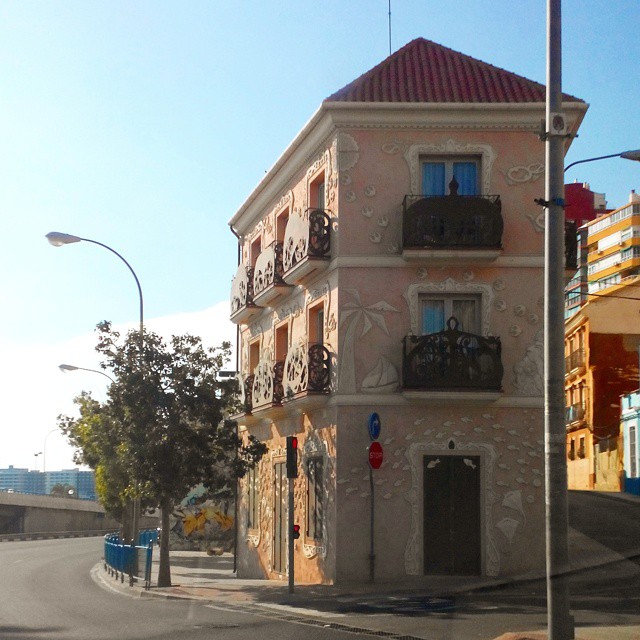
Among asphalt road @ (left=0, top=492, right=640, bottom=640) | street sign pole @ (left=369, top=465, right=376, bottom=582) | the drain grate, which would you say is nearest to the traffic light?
street sign pole @ (left=369, top=465, right=376, bottom=582)

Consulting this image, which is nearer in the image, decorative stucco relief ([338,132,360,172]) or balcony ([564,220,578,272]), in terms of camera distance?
balcony ([564,220,578,272])

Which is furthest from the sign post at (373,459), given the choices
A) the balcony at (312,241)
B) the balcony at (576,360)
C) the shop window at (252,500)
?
the balcony at (576,360)

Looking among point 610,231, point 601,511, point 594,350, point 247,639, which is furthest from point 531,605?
point 610,231

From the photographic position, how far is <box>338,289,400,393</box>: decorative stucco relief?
75.5ft

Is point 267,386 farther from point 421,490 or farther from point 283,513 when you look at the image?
point 421,490

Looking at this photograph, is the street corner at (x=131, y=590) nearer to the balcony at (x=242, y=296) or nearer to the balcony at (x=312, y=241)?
the balcony at (x=312, y=241)

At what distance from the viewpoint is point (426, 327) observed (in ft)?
75.7

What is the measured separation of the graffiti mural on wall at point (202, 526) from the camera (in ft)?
145

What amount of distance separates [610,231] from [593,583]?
65.7m

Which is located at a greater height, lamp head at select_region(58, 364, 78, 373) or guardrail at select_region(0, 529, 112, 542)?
lamp head at select_region(58, 364, 78, 373)

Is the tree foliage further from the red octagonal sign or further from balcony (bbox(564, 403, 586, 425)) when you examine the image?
balcony (bbox(564, 403, 586, 425))

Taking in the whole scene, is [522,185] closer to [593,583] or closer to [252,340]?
[593,583]

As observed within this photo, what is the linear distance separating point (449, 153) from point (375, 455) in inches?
260

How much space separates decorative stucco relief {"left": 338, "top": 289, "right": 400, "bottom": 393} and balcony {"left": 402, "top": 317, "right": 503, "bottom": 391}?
1091mm
